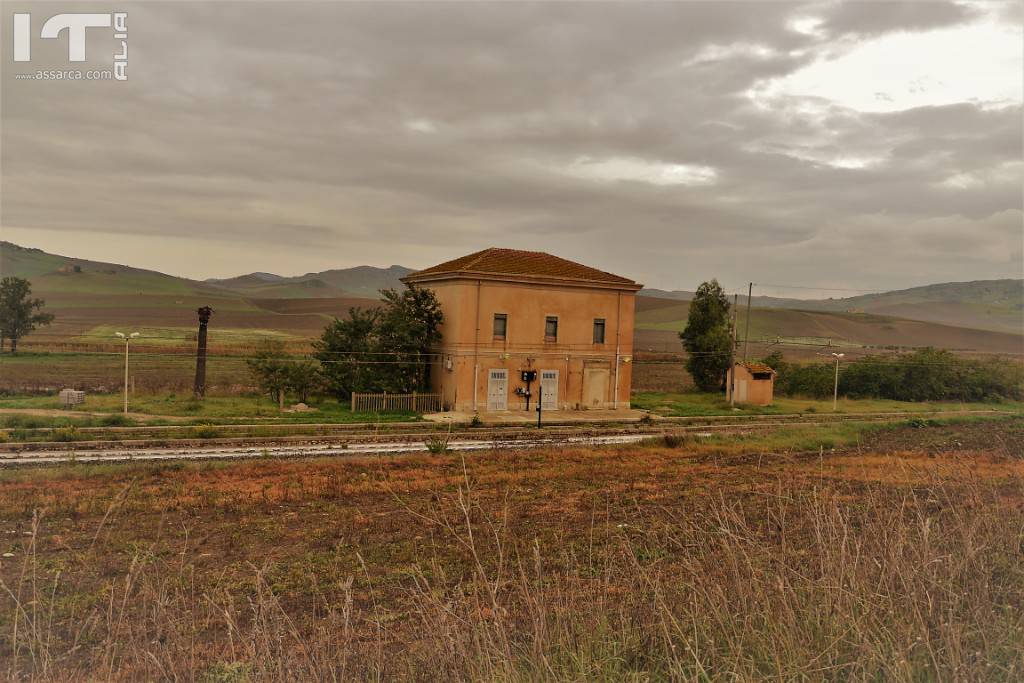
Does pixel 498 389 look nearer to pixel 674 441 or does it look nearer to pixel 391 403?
pixel 391 403

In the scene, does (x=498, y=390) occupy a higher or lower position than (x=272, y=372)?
lower

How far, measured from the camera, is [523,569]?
5.20 m

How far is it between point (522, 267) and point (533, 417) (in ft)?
24.6

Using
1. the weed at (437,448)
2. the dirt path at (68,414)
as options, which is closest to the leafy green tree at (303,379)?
the dirt path at (68,414)

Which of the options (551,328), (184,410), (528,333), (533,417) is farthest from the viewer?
(551,328)

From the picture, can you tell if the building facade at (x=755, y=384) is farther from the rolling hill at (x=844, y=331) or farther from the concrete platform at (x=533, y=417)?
the rolling hill at (x=844, y=331)

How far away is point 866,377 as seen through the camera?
4819cm

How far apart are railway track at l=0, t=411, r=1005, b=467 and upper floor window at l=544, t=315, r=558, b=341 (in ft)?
19.6

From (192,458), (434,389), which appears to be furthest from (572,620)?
(434,389)

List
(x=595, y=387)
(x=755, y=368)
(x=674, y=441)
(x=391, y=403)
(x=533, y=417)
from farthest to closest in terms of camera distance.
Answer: (x=755, y=368), (x=595, y=387), (x=391, y=403), (x=533, y=417), (x=674, y=441)

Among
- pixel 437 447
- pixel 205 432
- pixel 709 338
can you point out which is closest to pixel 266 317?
pixel 709 338

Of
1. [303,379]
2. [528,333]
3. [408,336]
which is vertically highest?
[528,333]

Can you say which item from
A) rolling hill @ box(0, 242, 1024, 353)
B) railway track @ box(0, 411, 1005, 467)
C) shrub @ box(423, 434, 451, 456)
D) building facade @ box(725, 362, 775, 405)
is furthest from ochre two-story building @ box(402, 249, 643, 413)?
rolling hill @ box(0, 242, 1024, 353)

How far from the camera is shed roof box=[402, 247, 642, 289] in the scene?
3294 cm
